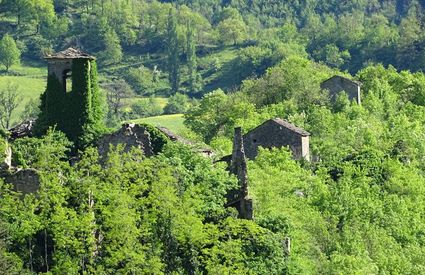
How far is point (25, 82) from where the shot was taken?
177750 mm

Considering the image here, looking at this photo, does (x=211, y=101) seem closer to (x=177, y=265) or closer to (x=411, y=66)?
(x=177, y=265)

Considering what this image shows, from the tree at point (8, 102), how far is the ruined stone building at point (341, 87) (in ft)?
168

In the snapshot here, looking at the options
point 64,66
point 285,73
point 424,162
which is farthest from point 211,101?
point 64,66

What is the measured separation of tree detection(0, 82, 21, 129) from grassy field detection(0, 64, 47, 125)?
1.11m

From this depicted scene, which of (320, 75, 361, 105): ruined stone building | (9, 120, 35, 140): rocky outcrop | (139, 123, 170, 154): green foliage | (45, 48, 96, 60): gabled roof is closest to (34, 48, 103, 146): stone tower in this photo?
(45, 48, 96, 60): gabled roof

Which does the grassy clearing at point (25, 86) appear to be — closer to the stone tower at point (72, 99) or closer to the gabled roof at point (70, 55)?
the gabled roof at point (70, 55)

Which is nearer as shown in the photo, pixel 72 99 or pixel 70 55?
pixel 72 99

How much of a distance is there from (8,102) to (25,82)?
→ 30.2 metres

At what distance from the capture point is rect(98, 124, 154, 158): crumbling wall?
167 feet

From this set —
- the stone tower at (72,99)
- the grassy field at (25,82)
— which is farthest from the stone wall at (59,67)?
the grassy field at (25,82)

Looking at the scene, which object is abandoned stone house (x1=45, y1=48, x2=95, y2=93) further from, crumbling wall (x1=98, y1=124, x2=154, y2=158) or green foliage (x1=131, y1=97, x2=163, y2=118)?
green foliage (x1=131, y1=97, x2=163, y2=118)

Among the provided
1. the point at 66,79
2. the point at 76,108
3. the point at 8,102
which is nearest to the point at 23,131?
the point at 76,108

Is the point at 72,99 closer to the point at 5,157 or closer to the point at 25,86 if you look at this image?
the point at 5,157

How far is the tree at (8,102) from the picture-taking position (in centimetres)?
14100
